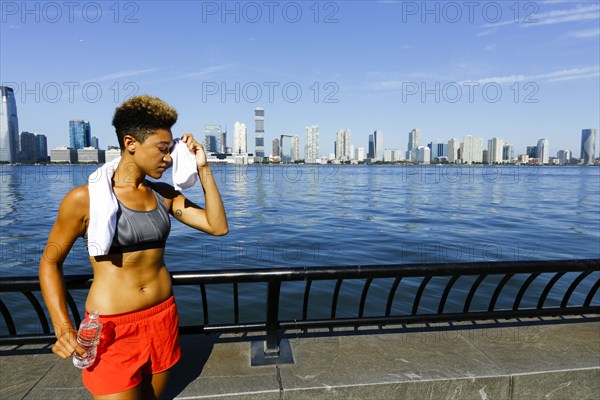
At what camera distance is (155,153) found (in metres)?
2.38

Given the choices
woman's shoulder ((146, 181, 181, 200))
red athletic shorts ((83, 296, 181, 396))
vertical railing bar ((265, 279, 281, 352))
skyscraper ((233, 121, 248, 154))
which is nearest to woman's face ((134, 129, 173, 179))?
woman's shoulder ((146, 181, 181, 200))

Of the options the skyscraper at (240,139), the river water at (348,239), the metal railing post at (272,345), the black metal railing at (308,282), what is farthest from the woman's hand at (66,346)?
the skyscraper at (240,139)

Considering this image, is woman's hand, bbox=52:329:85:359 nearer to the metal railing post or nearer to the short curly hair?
the short curly hair

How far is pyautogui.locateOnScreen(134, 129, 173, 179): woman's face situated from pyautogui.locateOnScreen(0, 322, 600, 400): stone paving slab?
1.69 metres

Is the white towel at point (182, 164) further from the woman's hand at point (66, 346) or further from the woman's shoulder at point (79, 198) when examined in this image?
the woman's hand at point (66, 346)

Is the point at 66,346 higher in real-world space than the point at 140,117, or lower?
lower

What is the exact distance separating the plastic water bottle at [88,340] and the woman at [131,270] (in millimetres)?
44

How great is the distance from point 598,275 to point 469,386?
12.4 m

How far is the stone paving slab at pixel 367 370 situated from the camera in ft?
10.0

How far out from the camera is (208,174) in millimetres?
2676

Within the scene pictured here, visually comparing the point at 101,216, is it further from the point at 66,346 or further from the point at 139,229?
the point at 66,346

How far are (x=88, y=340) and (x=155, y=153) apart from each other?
112 centimetres

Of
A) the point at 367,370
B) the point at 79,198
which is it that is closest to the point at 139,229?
the point at 79,198

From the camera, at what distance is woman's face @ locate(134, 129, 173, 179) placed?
2.36 m
